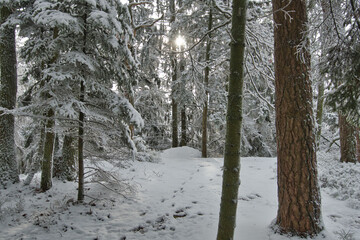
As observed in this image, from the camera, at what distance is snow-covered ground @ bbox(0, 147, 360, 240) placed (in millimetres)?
4453

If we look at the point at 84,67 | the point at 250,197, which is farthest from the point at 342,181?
the point at 84,67

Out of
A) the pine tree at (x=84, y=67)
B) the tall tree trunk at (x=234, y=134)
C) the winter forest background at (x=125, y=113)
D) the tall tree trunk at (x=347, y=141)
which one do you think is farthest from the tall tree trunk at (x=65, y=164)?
the tall tree trunk at (x=347, y=141)

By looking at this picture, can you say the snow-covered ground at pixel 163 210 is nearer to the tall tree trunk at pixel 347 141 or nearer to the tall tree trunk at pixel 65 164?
the tall tree trunk at pixel 65 164

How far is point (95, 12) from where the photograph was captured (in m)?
5.05

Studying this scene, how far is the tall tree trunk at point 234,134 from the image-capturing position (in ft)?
10.2

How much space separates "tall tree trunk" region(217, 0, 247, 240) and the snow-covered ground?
131 centimetres

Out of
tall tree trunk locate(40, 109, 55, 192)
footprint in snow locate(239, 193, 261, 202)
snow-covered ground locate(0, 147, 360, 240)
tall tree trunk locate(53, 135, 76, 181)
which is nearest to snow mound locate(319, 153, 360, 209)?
snow-covered ground locate(0, 147, 360, 240)

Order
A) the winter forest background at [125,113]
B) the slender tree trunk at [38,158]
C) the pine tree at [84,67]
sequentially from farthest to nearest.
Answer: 1. the slender tree trunk at [38,158]
2. the pine tree at [84,67]
3. the winter forest background at [125,113]

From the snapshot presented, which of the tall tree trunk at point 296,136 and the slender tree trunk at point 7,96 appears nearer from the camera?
the tall tree trunk at point 296,136

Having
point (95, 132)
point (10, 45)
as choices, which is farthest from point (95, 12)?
point (10, 45)

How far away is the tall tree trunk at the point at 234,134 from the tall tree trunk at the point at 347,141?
806cm

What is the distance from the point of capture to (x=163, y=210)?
5.62 metres

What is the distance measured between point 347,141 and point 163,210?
8223 mm

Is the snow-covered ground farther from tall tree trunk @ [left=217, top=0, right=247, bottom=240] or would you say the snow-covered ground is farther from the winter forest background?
tall tree trunk @ [left=217, top=0, right=247, bottom=240]
